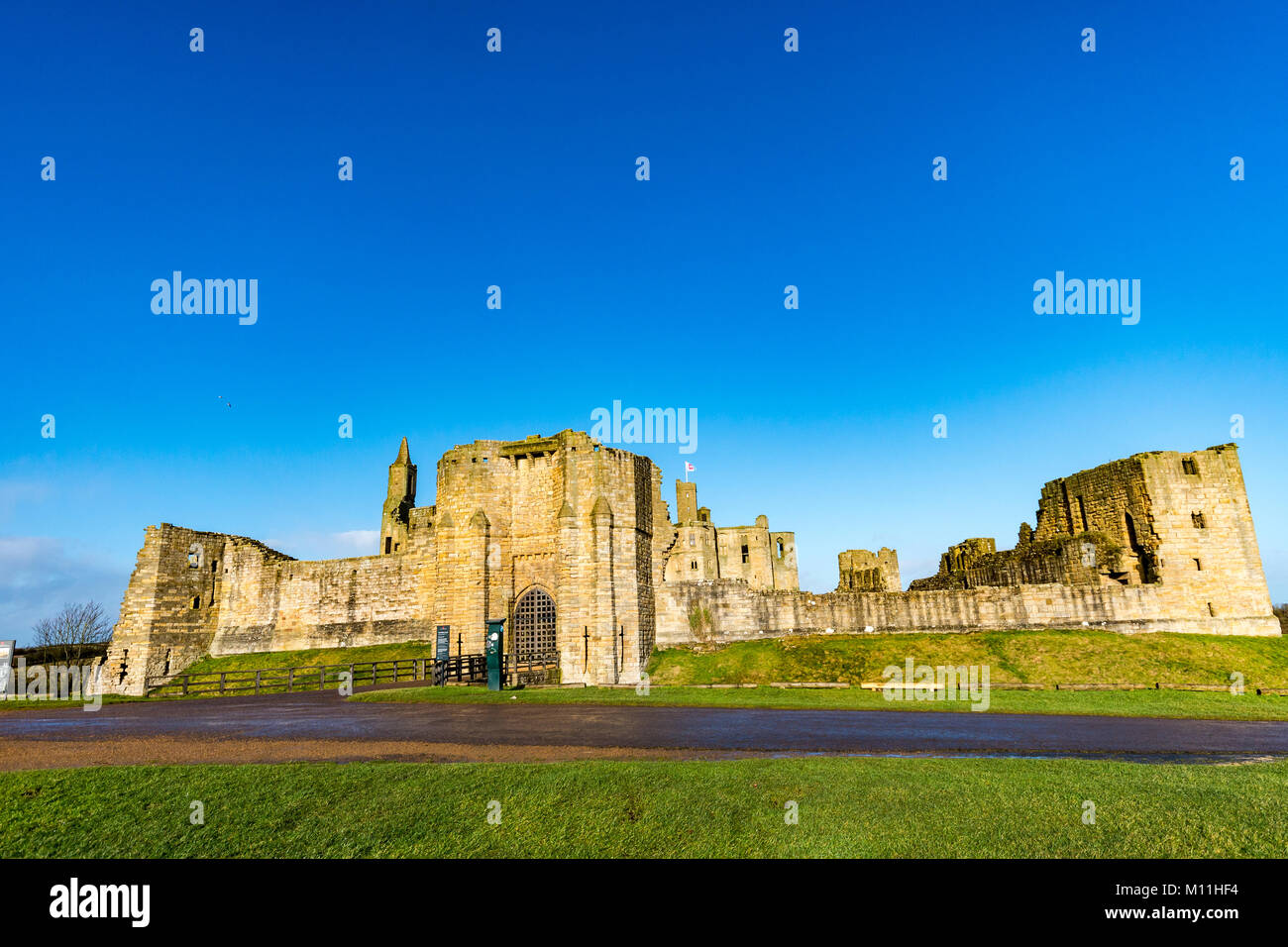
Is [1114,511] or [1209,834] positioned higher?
[1114,511]

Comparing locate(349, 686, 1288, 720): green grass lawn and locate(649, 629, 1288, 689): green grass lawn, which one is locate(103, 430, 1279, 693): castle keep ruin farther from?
locate(349, 686, 1288, 720): green grass lawn

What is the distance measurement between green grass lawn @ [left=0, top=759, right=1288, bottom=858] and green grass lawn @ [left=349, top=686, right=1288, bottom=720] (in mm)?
10127

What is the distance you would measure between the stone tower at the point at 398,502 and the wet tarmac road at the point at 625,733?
41244 millimetres

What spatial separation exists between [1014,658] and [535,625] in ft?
76.6

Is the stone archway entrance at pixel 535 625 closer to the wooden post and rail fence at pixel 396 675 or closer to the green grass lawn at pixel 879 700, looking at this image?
the wooden post and rail fence at pixel 396 675

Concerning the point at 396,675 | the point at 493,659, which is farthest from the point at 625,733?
the point at 396,675

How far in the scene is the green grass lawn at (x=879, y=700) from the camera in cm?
1955

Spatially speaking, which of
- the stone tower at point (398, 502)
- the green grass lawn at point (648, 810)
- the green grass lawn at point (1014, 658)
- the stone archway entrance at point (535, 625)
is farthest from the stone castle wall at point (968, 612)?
the stone tower at point (398, 502)

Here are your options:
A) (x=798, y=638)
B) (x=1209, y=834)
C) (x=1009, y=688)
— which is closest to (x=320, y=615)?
(x=798, y=638)

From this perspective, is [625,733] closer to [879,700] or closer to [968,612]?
[879,700]
